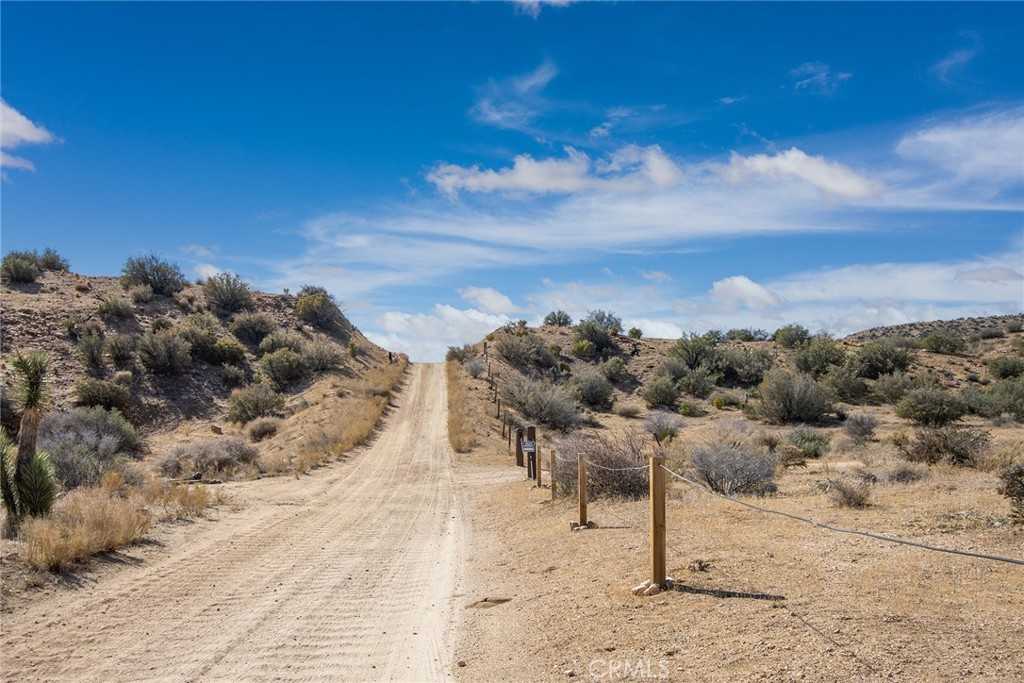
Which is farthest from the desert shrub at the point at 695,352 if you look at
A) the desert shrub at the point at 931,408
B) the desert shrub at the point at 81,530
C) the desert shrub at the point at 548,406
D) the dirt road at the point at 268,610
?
the desert shrub at the point at 81,530

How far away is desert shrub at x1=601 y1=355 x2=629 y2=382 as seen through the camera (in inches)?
2066

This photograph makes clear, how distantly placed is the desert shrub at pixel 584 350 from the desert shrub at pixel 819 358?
651 inches

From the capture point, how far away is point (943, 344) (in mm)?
52375

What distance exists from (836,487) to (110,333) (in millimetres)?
48922

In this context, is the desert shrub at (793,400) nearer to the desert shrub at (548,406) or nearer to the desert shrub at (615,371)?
the desert shrub at (548,406)

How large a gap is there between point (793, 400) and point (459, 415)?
16.5 metres

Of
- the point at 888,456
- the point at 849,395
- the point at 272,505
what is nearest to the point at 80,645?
the point at 272,505

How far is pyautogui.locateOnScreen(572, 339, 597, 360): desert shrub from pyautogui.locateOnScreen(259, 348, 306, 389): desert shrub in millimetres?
22940

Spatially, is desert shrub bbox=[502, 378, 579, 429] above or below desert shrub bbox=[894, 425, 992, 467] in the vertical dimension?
above

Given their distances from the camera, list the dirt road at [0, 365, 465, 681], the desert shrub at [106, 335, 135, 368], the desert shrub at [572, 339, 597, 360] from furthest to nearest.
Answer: the desert shrub at [572, 339, 597, 360]
the desert shrub at [106, 335, 135, 368]
the dirt road at [0, 365, 465, 681]

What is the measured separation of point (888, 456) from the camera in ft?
64.0

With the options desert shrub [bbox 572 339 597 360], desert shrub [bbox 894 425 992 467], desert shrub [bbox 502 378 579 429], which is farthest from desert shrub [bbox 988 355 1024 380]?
desert shrub [bbox 894 425 992 467]

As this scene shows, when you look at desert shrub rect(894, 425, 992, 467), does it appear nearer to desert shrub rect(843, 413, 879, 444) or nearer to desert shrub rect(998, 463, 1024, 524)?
desert shrub rect(998, 463, 1024, 524)

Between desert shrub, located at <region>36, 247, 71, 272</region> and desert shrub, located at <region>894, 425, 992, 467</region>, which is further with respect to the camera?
desert shrub, located at <region>36, 247, 71, 272</region>
